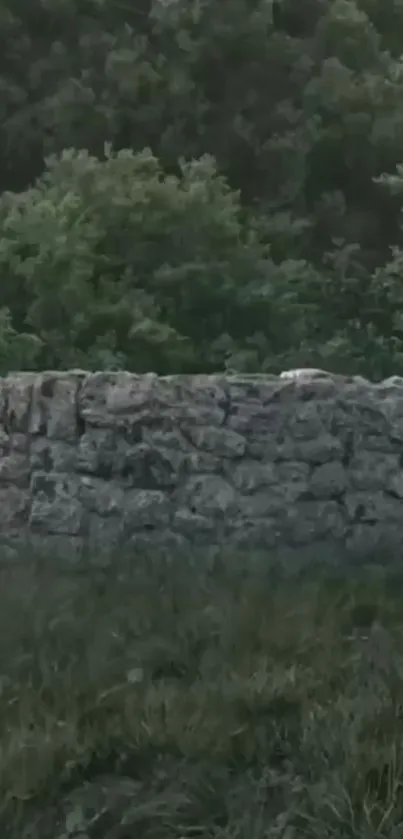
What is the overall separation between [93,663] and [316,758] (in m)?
1.34

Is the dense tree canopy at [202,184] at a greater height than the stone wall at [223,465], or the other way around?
the dense tree canopy at [202,184]

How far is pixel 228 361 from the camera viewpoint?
15477 millimetres

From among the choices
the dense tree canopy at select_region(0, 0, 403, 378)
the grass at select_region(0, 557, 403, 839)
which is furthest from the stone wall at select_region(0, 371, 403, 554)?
the dense tree canopy at select_region(0, 0, 403, 378)

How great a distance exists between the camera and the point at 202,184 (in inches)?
632

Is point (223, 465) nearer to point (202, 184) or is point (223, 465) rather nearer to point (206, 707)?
point (206, 707)

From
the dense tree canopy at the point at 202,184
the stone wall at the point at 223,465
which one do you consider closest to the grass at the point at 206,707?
the stone wall at the point at 223,465

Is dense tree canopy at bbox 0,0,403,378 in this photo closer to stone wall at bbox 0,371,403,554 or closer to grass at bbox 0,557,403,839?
stone wall at bbox 0,371,403,554

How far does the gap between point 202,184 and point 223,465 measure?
894cm

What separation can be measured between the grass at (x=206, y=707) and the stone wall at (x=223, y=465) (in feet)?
4.68

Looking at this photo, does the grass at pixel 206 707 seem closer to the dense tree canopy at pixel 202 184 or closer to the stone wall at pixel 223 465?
the stone wall at pixel 223 465

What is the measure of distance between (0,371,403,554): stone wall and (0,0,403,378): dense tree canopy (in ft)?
23.2

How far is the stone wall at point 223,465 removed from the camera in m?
7.85

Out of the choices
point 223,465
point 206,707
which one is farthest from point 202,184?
point 206,707

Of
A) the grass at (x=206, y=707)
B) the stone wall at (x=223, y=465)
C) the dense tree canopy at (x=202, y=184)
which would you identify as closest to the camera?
the grass at (x=206, y=707)
